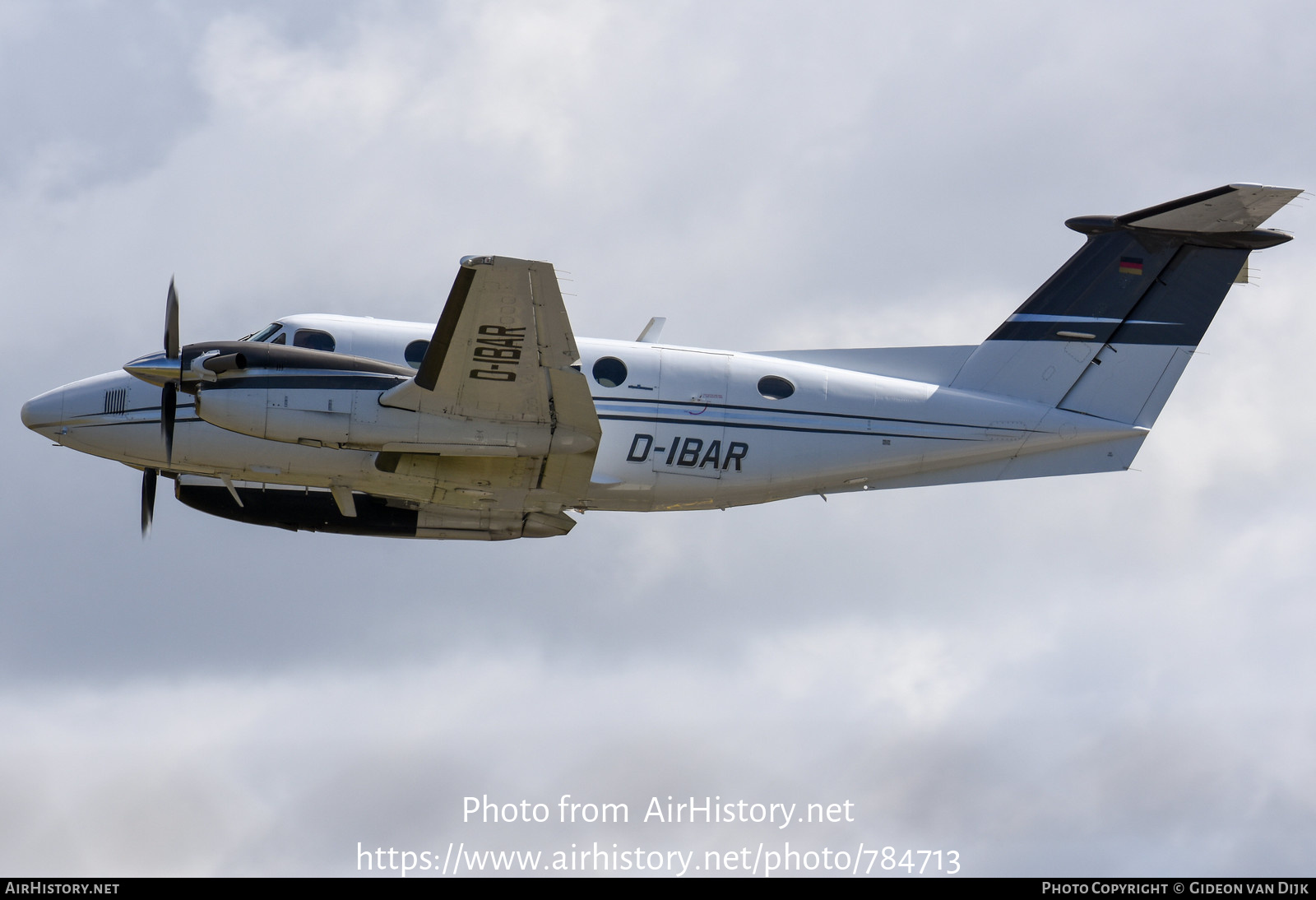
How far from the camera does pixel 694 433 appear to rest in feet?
63.2

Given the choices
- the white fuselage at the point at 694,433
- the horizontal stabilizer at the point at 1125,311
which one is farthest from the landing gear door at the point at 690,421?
the horizontal stabilizer at the point at 1125,311

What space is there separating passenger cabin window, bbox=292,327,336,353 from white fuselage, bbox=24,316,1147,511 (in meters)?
0.13

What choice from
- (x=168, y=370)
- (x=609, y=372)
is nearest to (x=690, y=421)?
(x=609, y=372)

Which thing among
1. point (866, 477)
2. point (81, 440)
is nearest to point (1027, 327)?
point (866, 477)

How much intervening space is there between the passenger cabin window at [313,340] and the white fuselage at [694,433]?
0.13 meters

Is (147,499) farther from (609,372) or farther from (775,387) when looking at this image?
(775,387)

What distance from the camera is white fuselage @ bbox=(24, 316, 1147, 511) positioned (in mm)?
18891

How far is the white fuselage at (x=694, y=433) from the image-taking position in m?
18.9

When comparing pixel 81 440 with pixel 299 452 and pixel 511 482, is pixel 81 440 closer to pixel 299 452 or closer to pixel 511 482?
pixel 299 452

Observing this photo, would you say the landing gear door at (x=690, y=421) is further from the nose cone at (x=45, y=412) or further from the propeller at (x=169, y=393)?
the nose cone at (x=45, y=412)

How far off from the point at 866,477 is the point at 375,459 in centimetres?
709

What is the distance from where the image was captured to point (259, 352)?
1750 cm

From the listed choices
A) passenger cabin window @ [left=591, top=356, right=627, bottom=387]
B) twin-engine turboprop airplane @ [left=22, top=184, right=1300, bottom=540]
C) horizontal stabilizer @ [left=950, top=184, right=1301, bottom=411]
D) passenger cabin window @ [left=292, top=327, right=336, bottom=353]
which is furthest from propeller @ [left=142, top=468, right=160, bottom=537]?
horizontal stabilizer @ [left=950, top=184, right=1301, bottom=411]

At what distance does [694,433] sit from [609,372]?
1.47 meters
